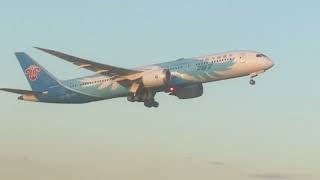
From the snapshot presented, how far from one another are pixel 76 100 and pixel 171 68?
50.9ft

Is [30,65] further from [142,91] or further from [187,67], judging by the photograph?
[187,67]

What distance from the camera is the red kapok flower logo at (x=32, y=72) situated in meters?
114

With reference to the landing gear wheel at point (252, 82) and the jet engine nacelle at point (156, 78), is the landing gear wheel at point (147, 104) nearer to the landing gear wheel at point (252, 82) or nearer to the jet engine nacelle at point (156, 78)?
the jet engine nacelle at point (156, 78)

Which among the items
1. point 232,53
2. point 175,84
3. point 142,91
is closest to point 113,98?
point 142,91

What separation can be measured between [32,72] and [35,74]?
1.25m

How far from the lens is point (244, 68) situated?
94062 millimetres

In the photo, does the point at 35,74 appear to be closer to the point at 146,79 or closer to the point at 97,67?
the point at 97,67

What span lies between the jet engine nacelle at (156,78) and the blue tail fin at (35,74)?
15.9m

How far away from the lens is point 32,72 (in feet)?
378

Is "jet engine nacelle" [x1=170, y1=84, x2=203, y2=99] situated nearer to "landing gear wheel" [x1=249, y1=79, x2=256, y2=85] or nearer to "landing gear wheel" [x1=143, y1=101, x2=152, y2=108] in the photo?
"landing gear wheel" [x1=143, y1=101, x2=152, y2=108]

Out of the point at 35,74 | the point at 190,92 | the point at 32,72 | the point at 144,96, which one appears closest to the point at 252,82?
the point at 190,92

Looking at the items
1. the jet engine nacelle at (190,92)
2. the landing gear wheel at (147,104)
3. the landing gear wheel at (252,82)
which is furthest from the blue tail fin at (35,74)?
the landing gear wheel at (252,82)

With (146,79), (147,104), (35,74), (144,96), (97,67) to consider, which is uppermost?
(97,67)

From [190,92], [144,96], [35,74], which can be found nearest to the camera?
[144,96]
